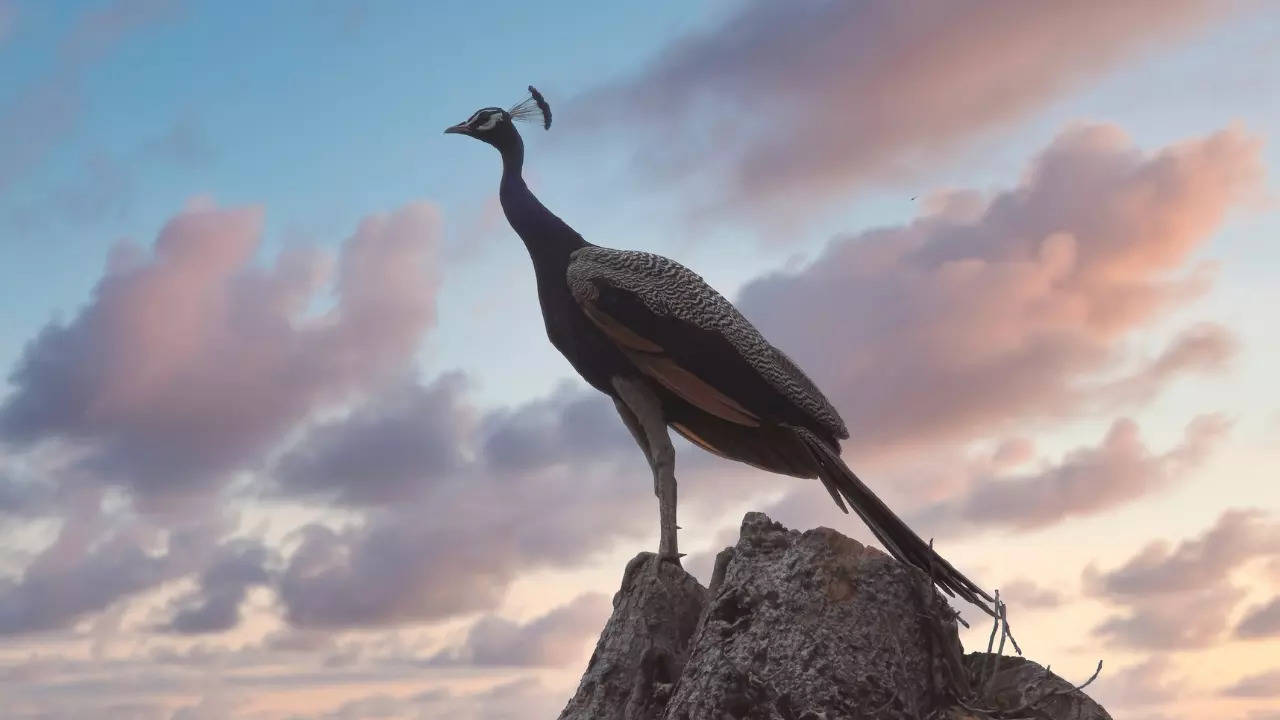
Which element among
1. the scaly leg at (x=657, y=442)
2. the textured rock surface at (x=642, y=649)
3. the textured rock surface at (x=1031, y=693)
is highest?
the scaly leg at (x=657, y=442)

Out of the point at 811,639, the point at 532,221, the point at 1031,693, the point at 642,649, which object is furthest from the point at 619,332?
the point at 1031,693

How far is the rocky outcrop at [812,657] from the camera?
24.6ft

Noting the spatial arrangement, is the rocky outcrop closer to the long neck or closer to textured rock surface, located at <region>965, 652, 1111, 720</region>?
textured rock surface, located at <region>965, 652, 1111, 720</region>

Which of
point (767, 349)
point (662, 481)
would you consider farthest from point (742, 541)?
point (767, 349)

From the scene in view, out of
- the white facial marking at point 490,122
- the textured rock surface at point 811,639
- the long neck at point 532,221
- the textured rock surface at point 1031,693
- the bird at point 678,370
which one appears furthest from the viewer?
the white facial marking at point 490,122

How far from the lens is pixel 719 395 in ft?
30.8

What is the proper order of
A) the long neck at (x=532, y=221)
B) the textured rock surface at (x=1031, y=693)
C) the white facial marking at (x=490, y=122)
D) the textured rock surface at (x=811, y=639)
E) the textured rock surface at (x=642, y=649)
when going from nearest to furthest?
1. the textured rock surface at (x=811, y=639)
2. the textured rock surface at (x=1031, y=693)
3. the textured rock surface at (x=642, y=649)
4. the long neck at (x=532, y=221)
5. the white facial marking at (x=490, y=122)

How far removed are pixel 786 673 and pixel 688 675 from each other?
0.65 m

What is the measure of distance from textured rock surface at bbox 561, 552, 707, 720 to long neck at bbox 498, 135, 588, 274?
8.38ft

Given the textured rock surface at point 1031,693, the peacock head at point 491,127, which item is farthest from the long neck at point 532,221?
the textured rock surface at point 1031,693

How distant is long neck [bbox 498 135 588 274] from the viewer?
10.2m

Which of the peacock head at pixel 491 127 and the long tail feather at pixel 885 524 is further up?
the peacock head at pixel 491 127

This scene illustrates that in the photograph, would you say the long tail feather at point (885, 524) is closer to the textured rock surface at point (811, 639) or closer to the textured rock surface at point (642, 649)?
the textured rock surface at point (811, 639)

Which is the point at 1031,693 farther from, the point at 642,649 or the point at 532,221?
the point at 532,221
